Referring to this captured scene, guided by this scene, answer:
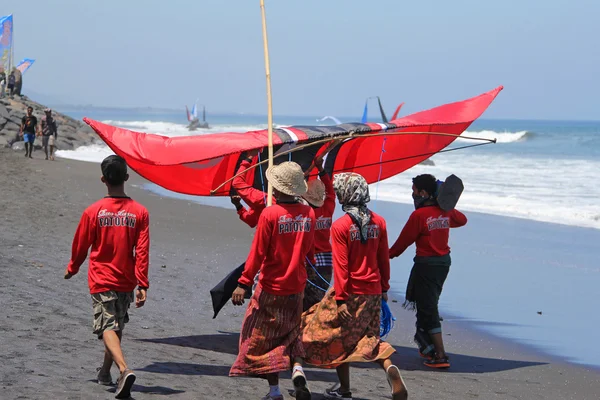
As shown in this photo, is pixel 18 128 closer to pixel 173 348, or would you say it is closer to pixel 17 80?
pixel 17 80

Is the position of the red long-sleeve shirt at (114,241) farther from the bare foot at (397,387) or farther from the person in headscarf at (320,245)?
the bare foot at (397,387)

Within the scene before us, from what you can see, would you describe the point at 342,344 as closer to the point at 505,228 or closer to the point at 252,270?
the point at 252,270

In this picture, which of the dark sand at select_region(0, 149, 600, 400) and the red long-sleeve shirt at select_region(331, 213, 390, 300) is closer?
the red long-sleeve shirt at select_region(331, 213, 390, 300)

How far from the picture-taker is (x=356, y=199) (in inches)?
205

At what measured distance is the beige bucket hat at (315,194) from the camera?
5.90 m

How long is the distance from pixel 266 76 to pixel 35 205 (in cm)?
826

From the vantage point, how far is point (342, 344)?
17.0ft

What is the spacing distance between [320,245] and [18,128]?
24.9 metres

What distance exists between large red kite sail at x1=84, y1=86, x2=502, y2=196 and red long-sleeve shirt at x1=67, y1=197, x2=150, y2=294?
914mm

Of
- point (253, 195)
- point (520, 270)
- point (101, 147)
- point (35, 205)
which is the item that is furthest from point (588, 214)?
point (101, 147)

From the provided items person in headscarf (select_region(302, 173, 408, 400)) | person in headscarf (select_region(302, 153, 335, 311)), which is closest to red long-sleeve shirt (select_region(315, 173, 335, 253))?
person in headscarf (select_region(302, 153, 335, 311))

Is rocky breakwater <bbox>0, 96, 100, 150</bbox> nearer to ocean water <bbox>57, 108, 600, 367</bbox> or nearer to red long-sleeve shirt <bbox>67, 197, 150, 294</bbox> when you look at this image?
ocean water <bbox>57, 108, 600, 367</bbox>

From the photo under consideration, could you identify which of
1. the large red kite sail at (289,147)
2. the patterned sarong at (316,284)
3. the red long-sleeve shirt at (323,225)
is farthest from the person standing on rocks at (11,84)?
the patterned sarong at (316,284)

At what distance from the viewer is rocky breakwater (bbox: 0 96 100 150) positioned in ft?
90.3
